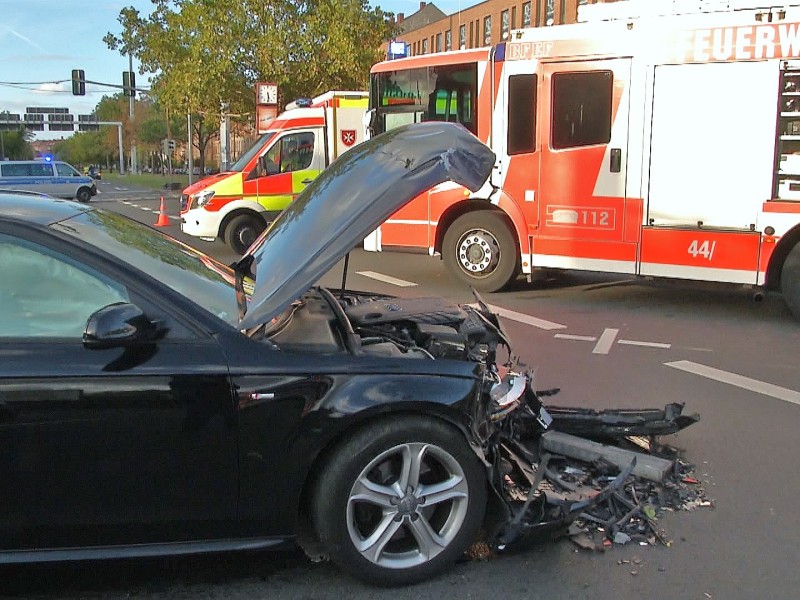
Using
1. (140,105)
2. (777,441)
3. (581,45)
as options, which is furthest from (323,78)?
(140,105)

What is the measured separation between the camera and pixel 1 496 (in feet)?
9.16

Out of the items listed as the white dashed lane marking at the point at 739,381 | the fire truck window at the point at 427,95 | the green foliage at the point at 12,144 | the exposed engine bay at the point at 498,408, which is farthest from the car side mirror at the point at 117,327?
the green foliage at the point at 12,144

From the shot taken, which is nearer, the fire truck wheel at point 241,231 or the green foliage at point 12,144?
the fire truck wheel at point 241,231

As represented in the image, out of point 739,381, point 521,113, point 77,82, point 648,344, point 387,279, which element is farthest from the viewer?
A: point 77,82

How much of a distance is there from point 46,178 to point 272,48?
12.5 metres

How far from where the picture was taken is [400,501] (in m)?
3.11

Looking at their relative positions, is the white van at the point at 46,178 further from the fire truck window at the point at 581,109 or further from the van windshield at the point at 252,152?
the fire truck window at the point at 581,109

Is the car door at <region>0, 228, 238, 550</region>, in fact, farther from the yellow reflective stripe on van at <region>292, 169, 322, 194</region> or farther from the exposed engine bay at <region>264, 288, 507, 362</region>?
the yellow reflective stripe on van at <region>292, 169, 322, 194</region>

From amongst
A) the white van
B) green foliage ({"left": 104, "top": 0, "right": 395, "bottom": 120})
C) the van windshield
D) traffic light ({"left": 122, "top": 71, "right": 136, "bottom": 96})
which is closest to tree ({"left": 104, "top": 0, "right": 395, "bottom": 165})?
green foliage ({"left": 104, "top": 0, "right": 395, "bottom": 120})

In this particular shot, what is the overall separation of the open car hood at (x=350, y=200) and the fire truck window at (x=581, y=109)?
17.5 ft

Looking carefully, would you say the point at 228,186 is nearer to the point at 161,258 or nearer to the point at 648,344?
the point at 648,344

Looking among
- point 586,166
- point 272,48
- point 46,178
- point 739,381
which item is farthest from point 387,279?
point 46,178

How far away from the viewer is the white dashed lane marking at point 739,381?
18.5ft

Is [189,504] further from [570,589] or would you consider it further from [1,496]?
[570,589]
